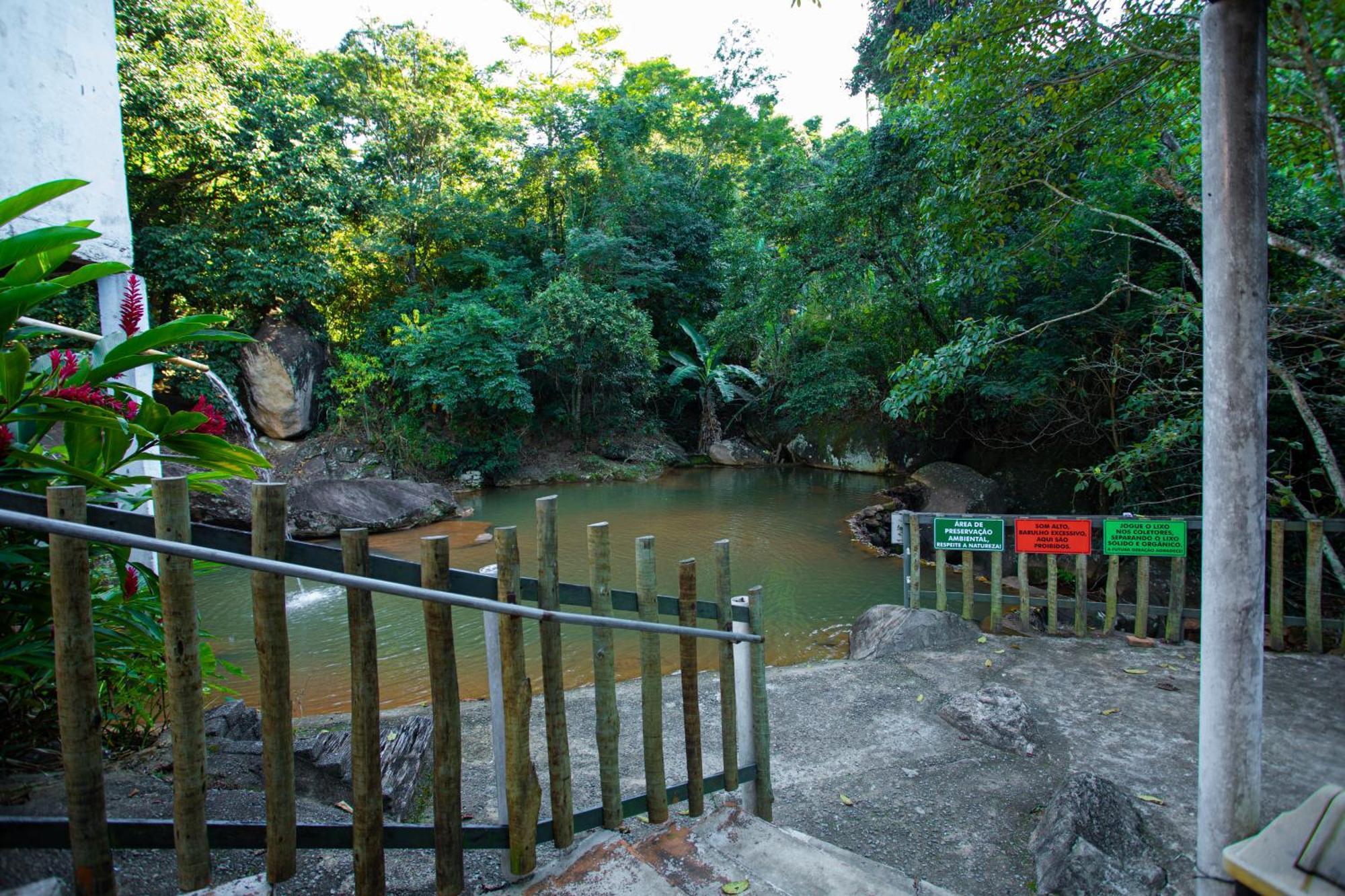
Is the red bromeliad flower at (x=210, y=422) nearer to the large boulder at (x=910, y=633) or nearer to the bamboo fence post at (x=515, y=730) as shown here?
the bamboo fence post at (x=515, y=730)

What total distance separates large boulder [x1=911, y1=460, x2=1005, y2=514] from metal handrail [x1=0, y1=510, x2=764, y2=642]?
970cm

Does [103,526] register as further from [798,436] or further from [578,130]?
[578,130]

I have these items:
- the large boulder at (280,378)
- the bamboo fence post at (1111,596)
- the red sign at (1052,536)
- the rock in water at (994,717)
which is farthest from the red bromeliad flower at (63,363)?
the large boulder at (280,378)

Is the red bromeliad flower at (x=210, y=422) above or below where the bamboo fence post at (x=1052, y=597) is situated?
above

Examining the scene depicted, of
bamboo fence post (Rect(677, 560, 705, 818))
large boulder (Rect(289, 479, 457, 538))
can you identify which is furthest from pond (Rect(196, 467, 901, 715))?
bamboo fence post (Rect(677, 560, 705, 818))

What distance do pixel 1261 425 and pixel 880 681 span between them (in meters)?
3.42

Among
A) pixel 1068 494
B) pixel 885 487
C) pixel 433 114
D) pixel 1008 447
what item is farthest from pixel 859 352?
pixel 433 114

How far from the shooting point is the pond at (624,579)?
626 cm

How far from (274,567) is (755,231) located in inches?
477

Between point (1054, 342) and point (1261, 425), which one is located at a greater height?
point (1054, 342)

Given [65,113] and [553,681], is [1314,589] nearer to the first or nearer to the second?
[553,681]

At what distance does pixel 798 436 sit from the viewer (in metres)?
18.6

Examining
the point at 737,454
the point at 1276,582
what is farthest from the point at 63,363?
the point at 737,454

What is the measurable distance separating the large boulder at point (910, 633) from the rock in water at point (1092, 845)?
7.94 feet
